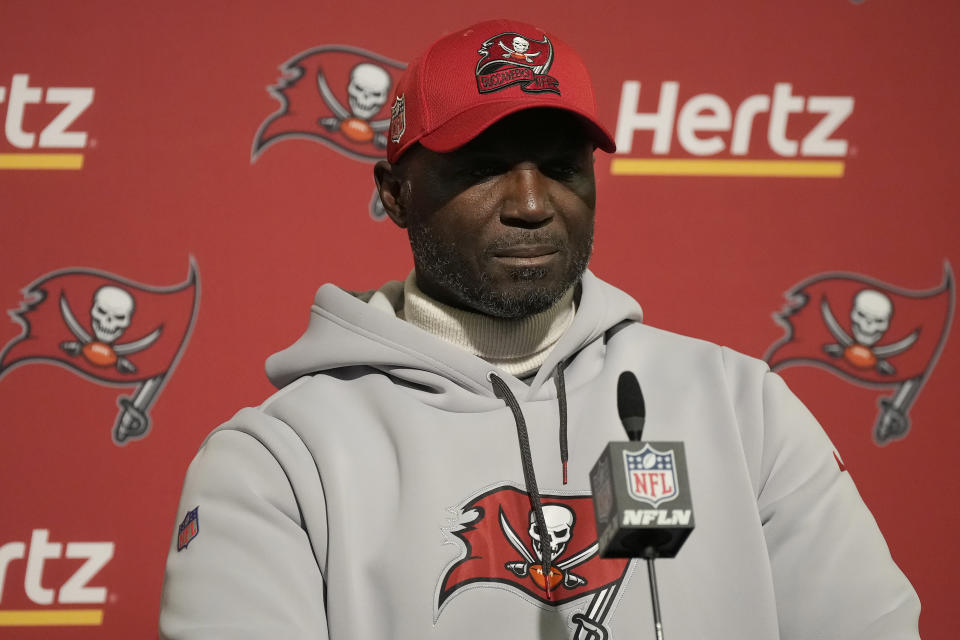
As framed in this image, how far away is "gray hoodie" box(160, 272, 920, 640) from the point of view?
3.51 ft

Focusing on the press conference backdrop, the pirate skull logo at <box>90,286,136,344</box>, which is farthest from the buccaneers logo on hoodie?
the pirate skull logo at <box>90,286,136,344</box>

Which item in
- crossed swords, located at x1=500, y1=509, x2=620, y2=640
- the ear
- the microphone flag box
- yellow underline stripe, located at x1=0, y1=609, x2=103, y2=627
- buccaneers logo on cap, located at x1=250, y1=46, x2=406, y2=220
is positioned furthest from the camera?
buccaneers logo on cap, located at x1=250, y1=46, x2=406, y2=220

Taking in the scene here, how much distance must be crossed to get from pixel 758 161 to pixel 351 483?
42.7 inches

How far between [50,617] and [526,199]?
1.06m

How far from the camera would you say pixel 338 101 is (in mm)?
1919

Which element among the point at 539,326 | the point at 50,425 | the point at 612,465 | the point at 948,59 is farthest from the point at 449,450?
the point at 948,59

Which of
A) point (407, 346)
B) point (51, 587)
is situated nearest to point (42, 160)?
point (51, 587)

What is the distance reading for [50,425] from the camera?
1.81 m

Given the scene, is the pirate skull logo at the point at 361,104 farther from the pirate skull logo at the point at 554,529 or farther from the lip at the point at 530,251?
the pirate skull logo at the point at 554,529

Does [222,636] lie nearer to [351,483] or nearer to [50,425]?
[351,483]

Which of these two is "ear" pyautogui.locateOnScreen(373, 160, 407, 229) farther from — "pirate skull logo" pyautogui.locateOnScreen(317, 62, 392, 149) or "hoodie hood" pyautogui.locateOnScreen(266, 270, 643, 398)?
"pirate skull logo" pyautogui.locateOnScreen(317, 62, 392, 149)

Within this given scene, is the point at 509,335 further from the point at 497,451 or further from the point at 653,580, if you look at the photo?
the point at 653,580

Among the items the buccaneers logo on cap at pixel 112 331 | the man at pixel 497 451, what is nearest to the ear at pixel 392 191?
the man at pixel 497 451

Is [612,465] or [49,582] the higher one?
[612,465]
